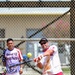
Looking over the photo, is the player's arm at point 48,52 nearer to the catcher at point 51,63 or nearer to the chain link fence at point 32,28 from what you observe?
the catcher at point 51,63

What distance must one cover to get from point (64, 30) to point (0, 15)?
88.9 inches

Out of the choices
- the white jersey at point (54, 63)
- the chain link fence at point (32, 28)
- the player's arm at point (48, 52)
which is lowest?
the white jersey at point (54, 63)

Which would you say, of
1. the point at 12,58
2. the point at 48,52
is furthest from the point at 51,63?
the point at 12,58

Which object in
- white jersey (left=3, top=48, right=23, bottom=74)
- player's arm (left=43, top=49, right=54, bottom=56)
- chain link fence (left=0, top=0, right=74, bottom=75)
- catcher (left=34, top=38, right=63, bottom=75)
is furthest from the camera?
chain link fence (left=0, top=0, right=74, bottom=75)

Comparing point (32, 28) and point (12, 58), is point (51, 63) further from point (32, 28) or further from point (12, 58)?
point (32, 28)

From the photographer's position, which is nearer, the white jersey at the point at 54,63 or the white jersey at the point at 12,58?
the white jersey at the point at 54,63

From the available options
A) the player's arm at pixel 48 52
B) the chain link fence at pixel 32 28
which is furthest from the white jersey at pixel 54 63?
the chain link fence at pixel 32 28

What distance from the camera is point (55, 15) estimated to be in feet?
→ 39.4

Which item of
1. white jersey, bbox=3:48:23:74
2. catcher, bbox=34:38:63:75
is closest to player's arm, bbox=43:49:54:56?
catcher, bbox=34:38:63:75

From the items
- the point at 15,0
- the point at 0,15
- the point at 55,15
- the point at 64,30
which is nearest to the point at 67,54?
the point at 64,30

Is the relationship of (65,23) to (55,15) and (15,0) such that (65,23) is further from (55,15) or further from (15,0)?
(15,0)

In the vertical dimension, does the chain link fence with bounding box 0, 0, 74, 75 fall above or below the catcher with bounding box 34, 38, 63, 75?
above

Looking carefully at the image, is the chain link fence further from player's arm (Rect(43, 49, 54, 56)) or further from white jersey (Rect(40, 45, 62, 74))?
player's arm (Rect(43, 49, 54, 56))

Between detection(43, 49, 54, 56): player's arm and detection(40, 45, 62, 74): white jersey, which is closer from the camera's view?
detection(43, 49, 54, 56): player's arm
